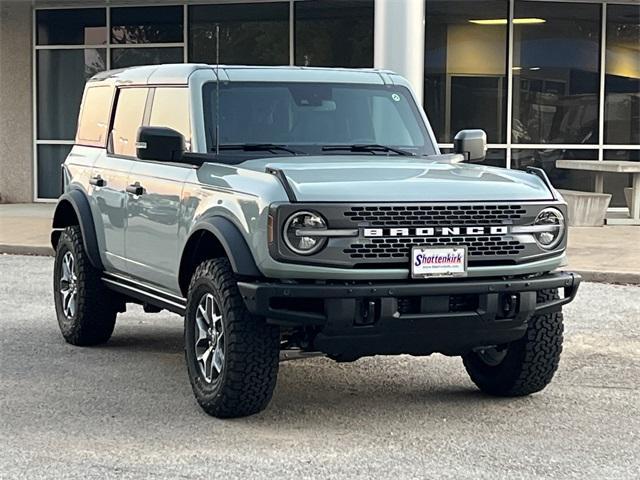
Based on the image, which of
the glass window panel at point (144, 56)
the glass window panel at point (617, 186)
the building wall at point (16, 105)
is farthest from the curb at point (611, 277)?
the building wall at point (16, 105)

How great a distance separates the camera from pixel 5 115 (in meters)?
20.0

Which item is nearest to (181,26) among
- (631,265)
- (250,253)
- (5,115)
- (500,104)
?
(5,115)

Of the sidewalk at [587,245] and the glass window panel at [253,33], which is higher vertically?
the glass window panel at [253,33]

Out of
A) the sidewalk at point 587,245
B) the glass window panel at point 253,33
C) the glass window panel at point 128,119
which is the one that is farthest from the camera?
the glass window panel at point 253,33

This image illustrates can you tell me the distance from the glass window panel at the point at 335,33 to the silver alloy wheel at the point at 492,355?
1225 cm

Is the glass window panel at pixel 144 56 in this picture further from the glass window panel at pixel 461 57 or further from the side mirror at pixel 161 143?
the side mirror at pixel 161 143

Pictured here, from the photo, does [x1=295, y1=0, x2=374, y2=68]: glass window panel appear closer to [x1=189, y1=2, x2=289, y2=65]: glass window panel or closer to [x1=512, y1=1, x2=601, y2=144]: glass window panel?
[x1=189, y1=2, x2=289, y2=65]: glass window panel

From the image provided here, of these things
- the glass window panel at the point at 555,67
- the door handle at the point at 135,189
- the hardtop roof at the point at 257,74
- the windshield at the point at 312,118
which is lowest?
the door handle at the point at 135,189

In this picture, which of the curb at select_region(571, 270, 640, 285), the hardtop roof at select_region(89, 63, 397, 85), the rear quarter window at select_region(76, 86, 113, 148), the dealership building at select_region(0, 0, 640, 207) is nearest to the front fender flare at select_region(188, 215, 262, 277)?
the hardtop roof at select_region(89, 63, 397, 85)

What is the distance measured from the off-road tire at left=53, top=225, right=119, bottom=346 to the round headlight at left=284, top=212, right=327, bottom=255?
2.83 m

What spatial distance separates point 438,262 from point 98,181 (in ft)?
10.0

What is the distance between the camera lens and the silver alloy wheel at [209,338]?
588 centimetres

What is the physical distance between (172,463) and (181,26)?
15.0 m

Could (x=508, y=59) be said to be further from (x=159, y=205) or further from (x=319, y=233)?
(x=319, y=233)
